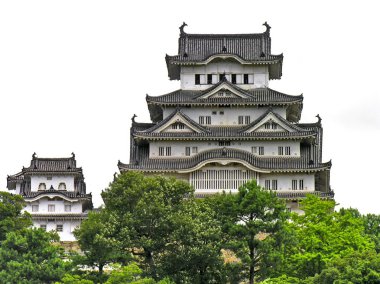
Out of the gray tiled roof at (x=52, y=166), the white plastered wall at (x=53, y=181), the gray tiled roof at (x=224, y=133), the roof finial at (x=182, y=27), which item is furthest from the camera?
the white plastered wall at (x=53, y=181)

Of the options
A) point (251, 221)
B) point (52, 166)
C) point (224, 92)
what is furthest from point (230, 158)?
point (251, 221)

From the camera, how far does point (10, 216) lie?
201ft

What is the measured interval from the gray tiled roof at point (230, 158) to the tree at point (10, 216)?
46.7 ft

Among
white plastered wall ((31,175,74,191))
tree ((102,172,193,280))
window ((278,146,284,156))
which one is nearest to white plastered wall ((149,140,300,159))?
window ((278,146,284,156))

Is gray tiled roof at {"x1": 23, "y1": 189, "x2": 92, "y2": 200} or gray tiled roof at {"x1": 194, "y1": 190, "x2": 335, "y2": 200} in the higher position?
gray tiled roof at {"x1": 23, "y1": 189, "x2": 92, "y2": 200}

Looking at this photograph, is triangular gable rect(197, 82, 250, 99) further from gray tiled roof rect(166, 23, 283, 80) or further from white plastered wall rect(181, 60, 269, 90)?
gray tiled roof rect(166, 23, 283, 80)

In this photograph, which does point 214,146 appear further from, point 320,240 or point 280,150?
point 320,240

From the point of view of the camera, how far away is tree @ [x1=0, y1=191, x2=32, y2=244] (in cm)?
5978

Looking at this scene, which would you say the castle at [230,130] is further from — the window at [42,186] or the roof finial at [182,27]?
the window at [42,186]

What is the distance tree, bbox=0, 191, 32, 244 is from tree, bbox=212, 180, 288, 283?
12.7 m

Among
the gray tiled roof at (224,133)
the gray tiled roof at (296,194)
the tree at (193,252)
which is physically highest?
the gray tiled roof at (224,133)

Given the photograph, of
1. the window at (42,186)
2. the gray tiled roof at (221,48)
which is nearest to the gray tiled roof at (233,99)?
the gray tiled roof at (221,48)

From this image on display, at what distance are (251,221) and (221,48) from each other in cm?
3203

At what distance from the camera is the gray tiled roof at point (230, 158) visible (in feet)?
246
